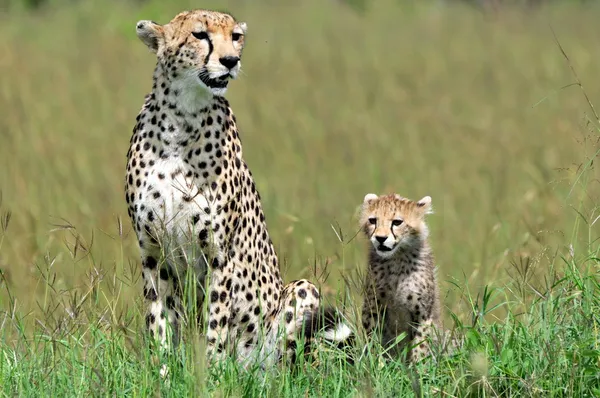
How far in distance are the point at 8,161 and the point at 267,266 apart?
3716mm

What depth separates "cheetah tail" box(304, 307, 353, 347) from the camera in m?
4.05

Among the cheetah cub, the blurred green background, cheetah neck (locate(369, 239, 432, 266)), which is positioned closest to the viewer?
the cheetah cub

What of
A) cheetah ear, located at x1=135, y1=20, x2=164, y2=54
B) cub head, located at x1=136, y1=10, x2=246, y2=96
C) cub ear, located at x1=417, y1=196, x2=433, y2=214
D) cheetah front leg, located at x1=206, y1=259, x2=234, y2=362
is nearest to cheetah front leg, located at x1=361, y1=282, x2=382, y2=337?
Result: cub ear, located at x1=417, y1=196, x2=433, y2=214

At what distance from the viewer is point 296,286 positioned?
4777 millimetres

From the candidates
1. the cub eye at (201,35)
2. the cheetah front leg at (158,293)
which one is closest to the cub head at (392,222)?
the cheetah front leg at (158,293)

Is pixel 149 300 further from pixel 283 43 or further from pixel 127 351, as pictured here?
pixel 283 43

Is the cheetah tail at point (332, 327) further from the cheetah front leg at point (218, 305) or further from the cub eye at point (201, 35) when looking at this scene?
A: the cub eye at point (201, 35)

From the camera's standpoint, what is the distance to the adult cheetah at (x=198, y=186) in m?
4.35

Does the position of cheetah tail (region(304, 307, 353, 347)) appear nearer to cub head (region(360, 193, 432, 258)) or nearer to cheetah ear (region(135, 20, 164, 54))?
cub head (region(360, 193, 432, 258))

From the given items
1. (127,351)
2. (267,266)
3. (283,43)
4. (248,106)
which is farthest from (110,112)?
(127,351)

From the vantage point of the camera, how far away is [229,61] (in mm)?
4242

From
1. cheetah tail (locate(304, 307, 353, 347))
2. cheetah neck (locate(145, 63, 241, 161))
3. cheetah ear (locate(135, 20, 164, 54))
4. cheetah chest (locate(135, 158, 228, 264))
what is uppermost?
cheetah ear (locate(135, 20, 164, 54))

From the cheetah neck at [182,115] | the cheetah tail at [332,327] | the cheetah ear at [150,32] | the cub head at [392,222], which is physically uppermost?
the cheetah ear at [150,32]

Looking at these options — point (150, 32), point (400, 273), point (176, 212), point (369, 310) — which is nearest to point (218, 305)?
point (176, 212)
